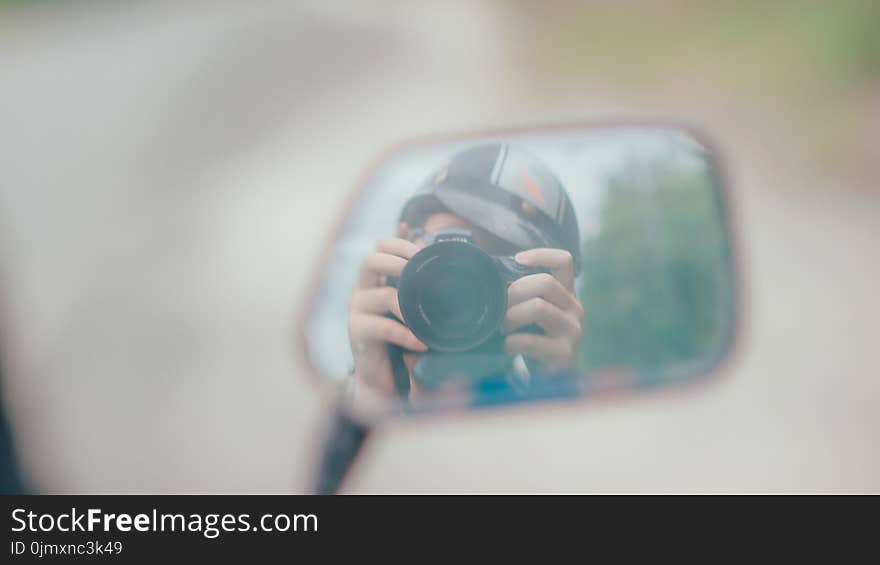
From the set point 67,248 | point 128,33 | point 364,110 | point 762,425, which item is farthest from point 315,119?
point 762,425

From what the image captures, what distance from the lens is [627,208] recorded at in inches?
76.7

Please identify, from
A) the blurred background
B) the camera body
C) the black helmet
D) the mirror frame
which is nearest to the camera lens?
the camera body

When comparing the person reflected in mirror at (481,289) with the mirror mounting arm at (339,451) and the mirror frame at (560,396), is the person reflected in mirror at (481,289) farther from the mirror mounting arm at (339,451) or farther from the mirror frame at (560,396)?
the mirror mounting arm at (339,451)

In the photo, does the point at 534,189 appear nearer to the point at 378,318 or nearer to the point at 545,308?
the point at 545,308

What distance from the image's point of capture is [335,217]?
12.6 feet

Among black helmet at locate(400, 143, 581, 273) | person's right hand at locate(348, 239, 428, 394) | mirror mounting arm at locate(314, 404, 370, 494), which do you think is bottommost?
mirror mounting arm at locate(314, 404, 370, 494)

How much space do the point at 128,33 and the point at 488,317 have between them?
5.37 m

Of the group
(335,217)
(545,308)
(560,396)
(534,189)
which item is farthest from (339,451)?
(335,217)

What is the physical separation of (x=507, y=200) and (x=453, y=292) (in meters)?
0.21

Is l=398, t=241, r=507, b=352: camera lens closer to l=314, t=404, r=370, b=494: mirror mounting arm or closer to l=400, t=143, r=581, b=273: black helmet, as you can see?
l=400, t=143, r=581, b=273: black helmet

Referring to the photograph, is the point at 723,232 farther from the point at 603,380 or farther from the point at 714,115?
the point at 714,115

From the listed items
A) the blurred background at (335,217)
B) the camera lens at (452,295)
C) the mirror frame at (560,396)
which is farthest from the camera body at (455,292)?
the blurred background at (335,217)

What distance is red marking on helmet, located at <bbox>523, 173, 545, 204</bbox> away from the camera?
140 cm

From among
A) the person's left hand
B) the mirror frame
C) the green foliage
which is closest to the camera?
the person's left hand
